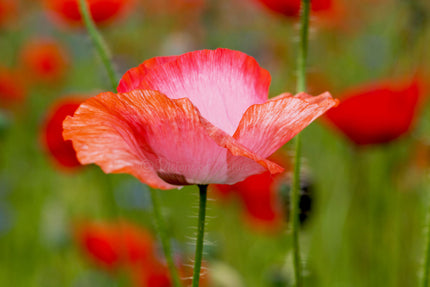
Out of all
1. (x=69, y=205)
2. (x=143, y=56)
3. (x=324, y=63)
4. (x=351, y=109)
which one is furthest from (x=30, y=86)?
(x=351, y=109)

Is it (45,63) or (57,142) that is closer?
(57,142)

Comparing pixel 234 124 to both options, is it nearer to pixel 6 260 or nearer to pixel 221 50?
pixel 221 50

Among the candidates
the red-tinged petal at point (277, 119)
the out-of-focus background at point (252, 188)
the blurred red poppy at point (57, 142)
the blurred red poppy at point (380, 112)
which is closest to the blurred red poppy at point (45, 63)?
the out-of-focus background at point (252, 188)

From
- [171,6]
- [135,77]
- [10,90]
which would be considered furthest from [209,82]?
[171,6]

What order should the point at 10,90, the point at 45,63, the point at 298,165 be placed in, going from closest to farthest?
the point at 298,165 → the point at 10,90 → the point at 45,63

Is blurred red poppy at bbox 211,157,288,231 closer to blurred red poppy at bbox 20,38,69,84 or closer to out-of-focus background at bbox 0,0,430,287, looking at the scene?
out-of-focus background at bbox 0,0,430,287

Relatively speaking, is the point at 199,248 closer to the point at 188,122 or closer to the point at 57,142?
the point at 188,122

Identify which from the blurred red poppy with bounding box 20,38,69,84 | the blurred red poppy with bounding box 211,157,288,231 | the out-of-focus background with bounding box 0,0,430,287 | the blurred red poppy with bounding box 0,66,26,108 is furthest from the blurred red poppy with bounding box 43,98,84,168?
the blurred red poppy with bounding box 20,38,69,84
